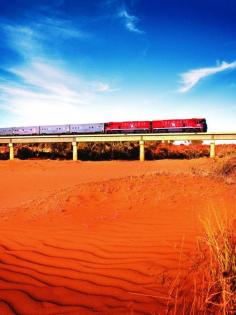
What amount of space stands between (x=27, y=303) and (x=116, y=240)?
2614 millimetres

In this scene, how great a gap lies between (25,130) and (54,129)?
4659 mm

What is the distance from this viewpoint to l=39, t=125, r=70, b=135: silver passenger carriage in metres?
38.8

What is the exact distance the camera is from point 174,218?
741 cm

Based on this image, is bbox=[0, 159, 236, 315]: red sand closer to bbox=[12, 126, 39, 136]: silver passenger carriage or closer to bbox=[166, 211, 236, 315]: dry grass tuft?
bbox=[166, 211, 236, 315]: dry grass tuft

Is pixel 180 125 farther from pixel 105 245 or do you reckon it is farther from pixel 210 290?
pixel 210 290

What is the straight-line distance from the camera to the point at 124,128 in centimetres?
3628

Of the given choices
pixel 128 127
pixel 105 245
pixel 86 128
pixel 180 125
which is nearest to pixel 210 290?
pixel 105 245

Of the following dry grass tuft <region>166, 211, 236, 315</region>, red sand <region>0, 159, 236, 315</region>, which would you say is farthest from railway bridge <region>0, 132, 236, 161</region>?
dry grass tuft <region>166, 211, 236, 315</region>

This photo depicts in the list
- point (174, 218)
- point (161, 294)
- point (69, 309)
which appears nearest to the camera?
point (69, 309)

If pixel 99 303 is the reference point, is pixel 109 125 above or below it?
above

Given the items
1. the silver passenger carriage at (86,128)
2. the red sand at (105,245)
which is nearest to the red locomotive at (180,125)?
the silver passenger carriage at (86,128)

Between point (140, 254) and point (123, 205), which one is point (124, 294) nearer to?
point (140, 254)

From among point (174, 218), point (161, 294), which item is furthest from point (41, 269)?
point (174, 218)

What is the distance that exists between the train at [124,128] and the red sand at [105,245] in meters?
23.1
